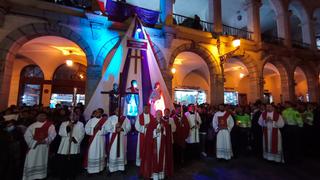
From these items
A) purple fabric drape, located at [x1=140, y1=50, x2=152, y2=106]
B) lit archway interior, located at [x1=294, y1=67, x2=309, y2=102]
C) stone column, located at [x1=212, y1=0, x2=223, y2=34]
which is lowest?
purple fabric drape, located at [x1=140, y1=50, x2=152, y2=106]

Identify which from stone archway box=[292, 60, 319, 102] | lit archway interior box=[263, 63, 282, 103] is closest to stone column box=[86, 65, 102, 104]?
stone archway box=[292, 60, 319, 102]

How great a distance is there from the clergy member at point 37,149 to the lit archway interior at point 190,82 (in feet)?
31.5

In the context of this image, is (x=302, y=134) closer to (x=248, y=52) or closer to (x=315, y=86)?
(x=248, y=52)

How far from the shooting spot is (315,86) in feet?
42.9

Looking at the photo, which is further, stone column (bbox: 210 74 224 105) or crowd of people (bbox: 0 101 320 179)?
stone column (bbox: 210 74 224 105)

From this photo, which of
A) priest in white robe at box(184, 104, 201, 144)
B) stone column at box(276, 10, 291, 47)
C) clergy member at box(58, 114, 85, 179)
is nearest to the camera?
clergy member at box(58, 114, 85, 179)

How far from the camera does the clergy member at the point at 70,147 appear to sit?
4258mm

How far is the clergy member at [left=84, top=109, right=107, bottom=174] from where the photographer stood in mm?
4523

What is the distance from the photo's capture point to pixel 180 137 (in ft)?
18.5

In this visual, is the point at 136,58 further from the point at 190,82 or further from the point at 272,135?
the point at 190,82

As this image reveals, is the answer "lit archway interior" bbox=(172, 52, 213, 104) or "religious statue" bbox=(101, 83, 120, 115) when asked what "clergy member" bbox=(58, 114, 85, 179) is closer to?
"religious statue" bbox=(101, 83, 120, 115)

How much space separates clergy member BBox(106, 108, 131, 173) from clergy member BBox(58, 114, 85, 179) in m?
0.74

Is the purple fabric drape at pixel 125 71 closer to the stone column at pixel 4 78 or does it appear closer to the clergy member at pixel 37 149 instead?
the clergy member at pixel 37 149

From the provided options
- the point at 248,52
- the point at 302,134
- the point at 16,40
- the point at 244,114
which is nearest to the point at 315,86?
the point at 248,52
